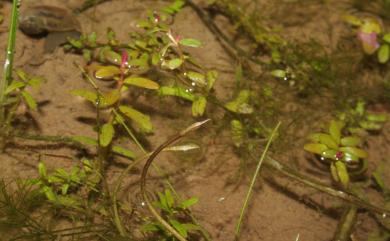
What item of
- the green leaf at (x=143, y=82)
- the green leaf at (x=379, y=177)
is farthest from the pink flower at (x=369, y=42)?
the green leaf at (x=143, y=82)

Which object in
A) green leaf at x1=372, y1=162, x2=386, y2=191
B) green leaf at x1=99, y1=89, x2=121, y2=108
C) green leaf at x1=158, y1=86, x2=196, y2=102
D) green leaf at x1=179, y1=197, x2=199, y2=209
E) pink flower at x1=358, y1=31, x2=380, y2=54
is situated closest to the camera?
green leaf at x1=179, y1=197, x2=199, y2=209

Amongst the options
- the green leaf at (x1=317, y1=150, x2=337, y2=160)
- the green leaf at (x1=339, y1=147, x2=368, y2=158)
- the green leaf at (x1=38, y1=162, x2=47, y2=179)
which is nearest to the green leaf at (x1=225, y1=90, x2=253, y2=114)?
the green leaf at (x1=317, y1=150, x2=337, y2=160)

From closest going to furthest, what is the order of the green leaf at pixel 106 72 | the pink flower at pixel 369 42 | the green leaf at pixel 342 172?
the green leaf at pixel 106 72 < the green leaf at pixel 342 172 < the pink flower at pixel 369 42

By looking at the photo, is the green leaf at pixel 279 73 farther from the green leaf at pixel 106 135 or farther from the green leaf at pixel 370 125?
the green leaf at pixel 106 135

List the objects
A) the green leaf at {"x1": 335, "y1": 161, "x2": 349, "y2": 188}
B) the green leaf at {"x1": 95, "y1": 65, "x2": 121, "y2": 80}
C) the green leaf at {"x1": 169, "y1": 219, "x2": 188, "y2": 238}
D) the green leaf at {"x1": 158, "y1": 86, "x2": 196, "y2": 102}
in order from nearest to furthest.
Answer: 1. the green leaf at {"x1": 169, "y1": 219, "x2": 188, "y2": 238}
2. the green leaf at {"x1": 95, "y1": 65, "x2": 121, "y2": 80}
3. the green leaf at {"x1": 335, "y1": 161, "x2": 349, "y2": 188}
4. the green leaf at {"x1": 158, "y1": 86, "x2": 196, "y2": 102}

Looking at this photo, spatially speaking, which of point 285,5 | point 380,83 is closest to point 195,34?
point 285,5

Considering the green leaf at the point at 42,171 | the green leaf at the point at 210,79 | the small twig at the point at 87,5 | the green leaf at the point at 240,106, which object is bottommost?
the green leaf at the point at 42,171

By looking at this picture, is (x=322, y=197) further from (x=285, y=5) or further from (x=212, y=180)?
(x=285, y=5)

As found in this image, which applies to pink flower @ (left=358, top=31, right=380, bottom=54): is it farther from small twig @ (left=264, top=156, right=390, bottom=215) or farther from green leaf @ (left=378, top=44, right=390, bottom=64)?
small twig @ (left=264, top=156, right=390, bottom=215)
